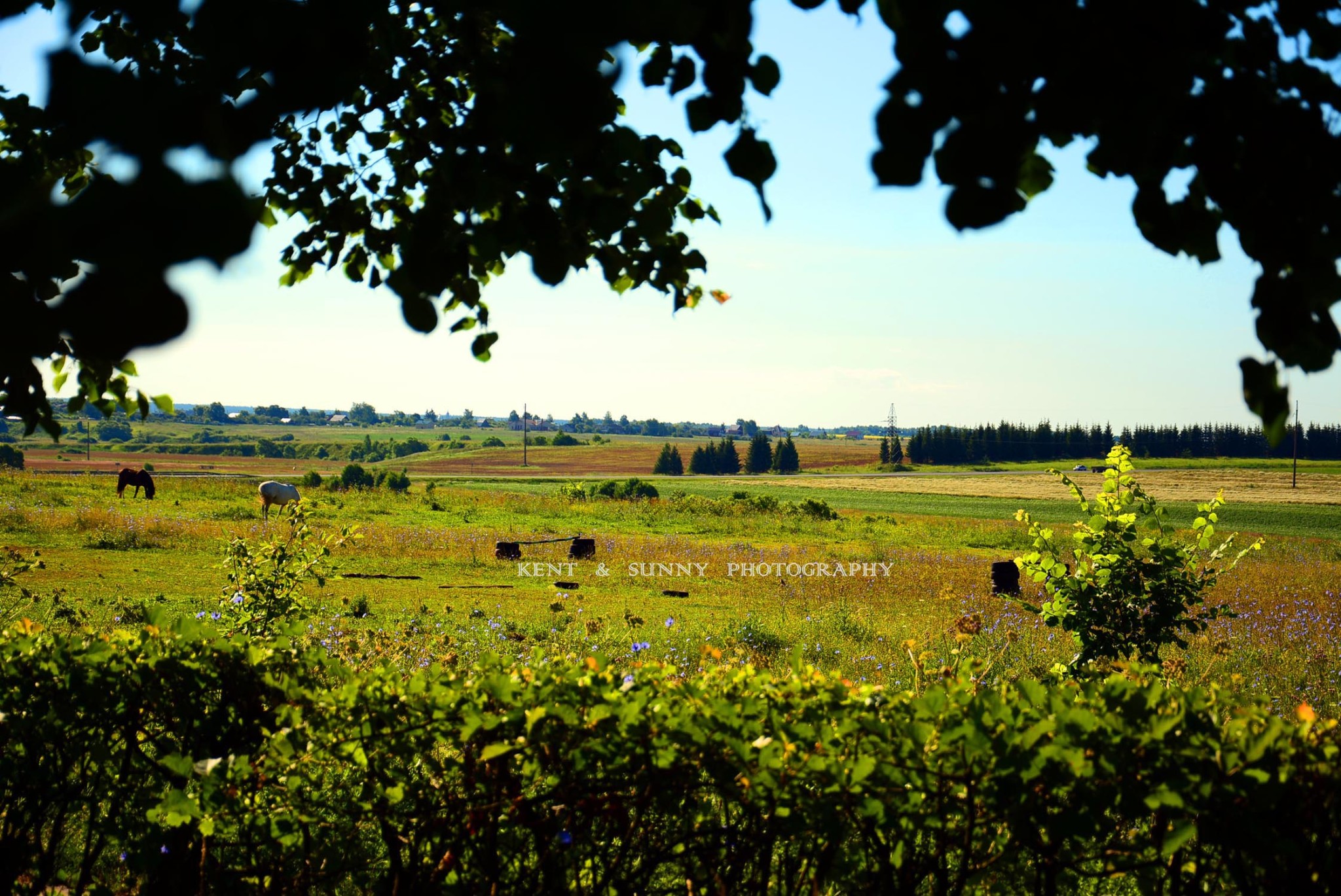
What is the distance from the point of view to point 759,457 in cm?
11694

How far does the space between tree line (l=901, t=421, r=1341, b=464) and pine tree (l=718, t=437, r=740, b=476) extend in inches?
801

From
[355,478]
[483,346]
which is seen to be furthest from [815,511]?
[483,346]

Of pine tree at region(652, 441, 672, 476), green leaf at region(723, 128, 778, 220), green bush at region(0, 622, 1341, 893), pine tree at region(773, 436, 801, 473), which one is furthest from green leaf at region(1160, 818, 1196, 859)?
pine tree at region(773, 436, 801, 473)

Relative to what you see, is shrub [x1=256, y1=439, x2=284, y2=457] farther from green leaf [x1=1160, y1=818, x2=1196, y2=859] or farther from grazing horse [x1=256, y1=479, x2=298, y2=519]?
green leaf [x1=1160, y1=818, x2=1196, y2=859]

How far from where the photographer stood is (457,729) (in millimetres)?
2465

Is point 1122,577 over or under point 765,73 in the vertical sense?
under

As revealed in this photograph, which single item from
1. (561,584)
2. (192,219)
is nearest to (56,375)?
(192,219)

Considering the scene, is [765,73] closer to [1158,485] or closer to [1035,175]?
[1035,175]

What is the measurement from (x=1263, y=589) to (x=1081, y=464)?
103 metres

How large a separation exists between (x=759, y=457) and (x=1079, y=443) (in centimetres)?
4783

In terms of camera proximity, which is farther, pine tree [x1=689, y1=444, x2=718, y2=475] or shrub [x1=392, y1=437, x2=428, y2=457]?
shrub [x1=392, y1=437, x2=428, y2=457]

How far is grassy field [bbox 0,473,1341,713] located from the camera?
9.00 metres

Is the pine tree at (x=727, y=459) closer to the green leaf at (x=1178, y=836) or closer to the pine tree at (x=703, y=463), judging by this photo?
the pine tree at (x=703, y=463)

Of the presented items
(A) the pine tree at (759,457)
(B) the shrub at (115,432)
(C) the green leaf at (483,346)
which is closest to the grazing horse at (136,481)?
(C) the green leaf at (483,346)
